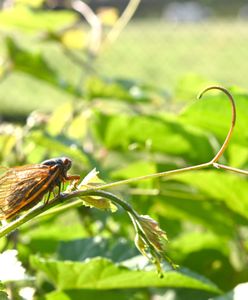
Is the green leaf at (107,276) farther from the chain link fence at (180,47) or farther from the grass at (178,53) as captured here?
the grass at (178,53)

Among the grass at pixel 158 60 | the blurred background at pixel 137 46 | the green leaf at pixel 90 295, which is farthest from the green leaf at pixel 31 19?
the grass at pixel 158 60

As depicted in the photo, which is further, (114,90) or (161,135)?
(114,90)

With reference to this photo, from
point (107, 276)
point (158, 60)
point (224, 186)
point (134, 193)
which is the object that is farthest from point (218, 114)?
point (158, 60)

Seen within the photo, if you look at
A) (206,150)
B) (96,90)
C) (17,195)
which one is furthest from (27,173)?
(96,90)

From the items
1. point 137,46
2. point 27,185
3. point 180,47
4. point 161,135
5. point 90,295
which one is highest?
point 27,185

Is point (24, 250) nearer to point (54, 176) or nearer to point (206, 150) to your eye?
point (206, 150)

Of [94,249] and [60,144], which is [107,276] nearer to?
[94,249]

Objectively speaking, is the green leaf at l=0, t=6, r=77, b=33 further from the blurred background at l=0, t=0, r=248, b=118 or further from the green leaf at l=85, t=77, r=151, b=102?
the green leaf at l=85, t=77, r=151, b=102
